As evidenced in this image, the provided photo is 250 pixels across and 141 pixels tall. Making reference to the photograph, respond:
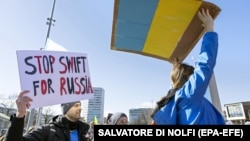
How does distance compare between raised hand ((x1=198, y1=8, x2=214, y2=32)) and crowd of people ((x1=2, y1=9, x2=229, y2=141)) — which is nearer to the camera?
crowd of people ((x1=2, y1=9, x2=229, y2=141))

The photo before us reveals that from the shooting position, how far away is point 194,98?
69.7 inches

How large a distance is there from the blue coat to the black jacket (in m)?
1.32

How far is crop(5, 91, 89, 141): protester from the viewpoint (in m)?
2.47

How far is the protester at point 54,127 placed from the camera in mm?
2468

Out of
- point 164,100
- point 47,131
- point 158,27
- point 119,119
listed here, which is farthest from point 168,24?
point 119,119

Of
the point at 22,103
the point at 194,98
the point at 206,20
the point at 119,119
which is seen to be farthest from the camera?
the point at 119,119

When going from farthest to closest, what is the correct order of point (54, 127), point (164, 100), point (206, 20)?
1. point (54, 127)
2. point (206, 20)
3. point (164, 100)

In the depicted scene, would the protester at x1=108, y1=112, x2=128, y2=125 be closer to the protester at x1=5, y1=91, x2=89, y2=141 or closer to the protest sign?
the protester at x1=5, y1=91, x2=89, y2=141

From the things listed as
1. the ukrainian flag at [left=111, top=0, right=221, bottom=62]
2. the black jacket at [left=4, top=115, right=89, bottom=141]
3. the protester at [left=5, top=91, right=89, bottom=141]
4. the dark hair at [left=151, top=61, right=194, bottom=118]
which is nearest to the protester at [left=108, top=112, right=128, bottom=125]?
the protester at [left=5, top=91, right=89, bottom=141]

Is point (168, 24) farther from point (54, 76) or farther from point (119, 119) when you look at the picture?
point (119, 119)

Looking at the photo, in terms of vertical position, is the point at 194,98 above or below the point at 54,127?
above

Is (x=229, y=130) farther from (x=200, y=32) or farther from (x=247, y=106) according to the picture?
(x=247, y=106)

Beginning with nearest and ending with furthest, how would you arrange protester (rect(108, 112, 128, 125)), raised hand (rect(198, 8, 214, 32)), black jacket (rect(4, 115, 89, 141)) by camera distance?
raised hand (rect(198, 8, 214, 32)) → black jacket (rect(4, 115, 89, 141)) → protester (rect(108, 112, 128, 125))

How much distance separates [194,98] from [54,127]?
1.93 m
